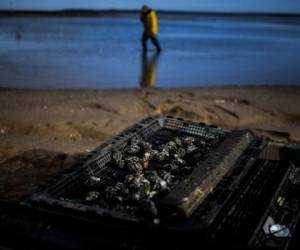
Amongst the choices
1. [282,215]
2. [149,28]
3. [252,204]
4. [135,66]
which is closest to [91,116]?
[252,204]

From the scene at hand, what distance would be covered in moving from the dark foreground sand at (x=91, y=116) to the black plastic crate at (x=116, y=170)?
1223 mm

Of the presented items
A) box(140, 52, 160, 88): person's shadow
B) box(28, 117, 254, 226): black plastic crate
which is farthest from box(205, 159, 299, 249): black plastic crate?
box(140, 52, 160, 88): person's shadow

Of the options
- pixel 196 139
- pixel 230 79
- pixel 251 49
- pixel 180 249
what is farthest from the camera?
pixel 251 49

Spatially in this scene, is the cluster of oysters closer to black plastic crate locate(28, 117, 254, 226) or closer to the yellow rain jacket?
black plastic crate locate(28, 117, 254, 226)

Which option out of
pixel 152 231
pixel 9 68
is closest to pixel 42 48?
pixel 9 68

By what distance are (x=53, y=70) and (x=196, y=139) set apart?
8869mm

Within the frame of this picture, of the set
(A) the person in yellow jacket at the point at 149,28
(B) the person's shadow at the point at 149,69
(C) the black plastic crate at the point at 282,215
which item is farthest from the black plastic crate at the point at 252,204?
(A) the person in yellow jacket at the point at 149,28

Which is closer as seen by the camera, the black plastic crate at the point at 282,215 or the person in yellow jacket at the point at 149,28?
the black plastic crate at the point at 282,215

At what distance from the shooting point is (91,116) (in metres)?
7.25

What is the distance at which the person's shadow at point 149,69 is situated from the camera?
37.4ft

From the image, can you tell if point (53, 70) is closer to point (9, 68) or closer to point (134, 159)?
point (9, 68)

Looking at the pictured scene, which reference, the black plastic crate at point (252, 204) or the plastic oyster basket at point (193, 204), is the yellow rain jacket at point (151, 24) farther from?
the black plastic crate at point (252, 204)

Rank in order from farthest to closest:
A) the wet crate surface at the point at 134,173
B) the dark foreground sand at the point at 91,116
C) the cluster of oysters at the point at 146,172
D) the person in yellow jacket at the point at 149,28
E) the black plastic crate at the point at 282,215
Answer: the person in yellow jacket at the point at 149,28 < the dark foreground sand at the point at 91,116 < the cluster of oysters at the point at 146,172 < the wet crate surface at the point at 134,173 < the black plastic crate at the point at 282,215

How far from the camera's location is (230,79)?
1204cm
